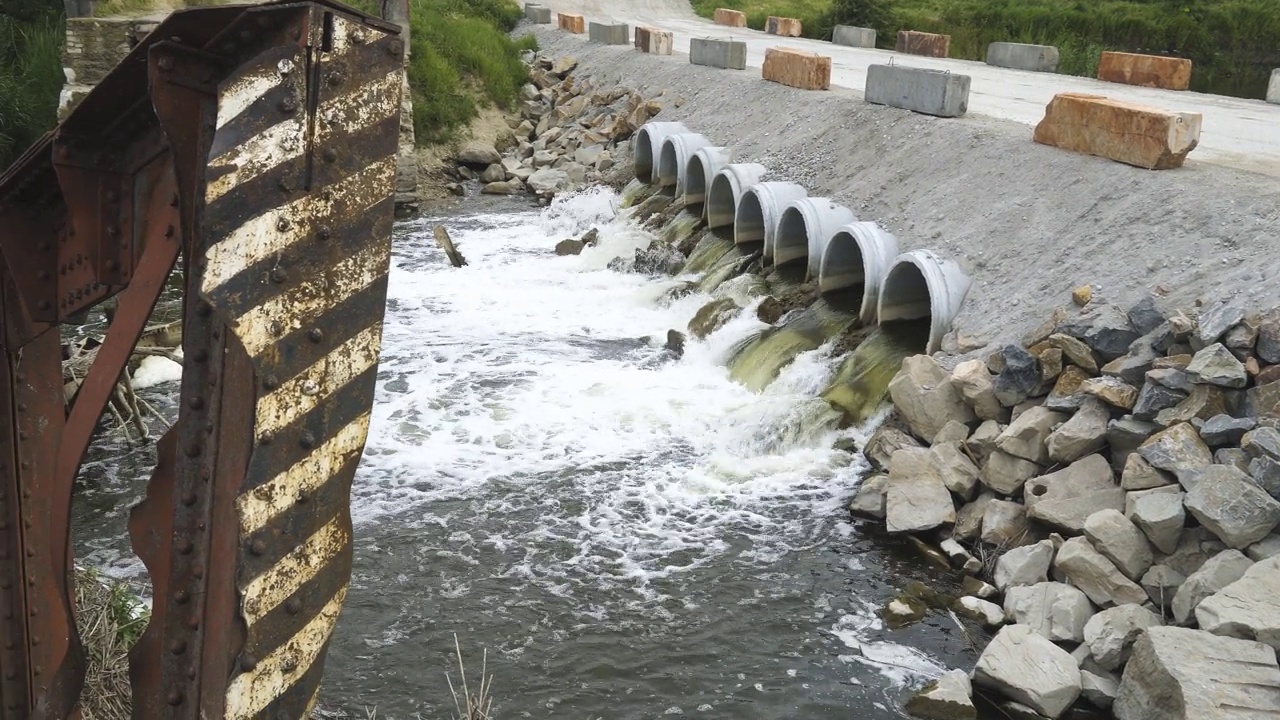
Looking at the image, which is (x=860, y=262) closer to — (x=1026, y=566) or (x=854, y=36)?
(x=1026, y=566)

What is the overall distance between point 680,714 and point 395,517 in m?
2.59

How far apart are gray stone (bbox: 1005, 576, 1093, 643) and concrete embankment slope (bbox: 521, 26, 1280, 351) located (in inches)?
80.5

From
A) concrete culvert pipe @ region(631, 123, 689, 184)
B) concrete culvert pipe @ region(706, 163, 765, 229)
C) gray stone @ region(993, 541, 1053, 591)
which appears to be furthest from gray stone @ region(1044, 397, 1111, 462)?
concrete culvert pipe @ region(631, 123, 689, 184)

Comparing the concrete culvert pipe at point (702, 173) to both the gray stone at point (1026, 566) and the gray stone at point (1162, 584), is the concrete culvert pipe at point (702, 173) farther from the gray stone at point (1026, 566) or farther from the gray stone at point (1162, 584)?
the gray stone at point (1162, 584)

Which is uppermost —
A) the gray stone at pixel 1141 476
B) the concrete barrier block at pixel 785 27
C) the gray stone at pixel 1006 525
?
Answer: the concrete barrier block at pixel 785 27

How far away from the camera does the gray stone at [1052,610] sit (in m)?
5.32

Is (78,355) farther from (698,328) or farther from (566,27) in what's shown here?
(566,27)

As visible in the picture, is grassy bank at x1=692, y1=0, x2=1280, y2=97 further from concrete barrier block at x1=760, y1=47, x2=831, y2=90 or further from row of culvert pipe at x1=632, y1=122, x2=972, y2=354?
row of culvert pipe at x1=632, y1=122, x2=972, y2=354

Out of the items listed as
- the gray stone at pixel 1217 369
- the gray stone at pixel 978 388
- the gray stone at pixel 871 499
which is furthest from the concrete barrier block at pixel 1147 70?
the gray stone at pixel 871 499

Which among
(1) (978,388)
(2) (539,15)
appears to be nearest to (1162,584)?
(1) (978,388)

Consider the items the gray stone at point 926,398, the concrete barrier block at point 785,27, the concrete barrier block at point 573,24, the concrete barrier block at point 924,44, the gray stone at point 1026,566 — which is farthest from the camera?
the concrete barrier block at point 785,27

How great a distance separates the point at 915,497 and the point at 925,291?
267 cm

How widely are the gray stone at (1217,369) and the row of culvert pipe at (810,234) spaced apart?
2.10 metres

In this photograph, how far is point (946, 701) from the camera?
4.98 meters
